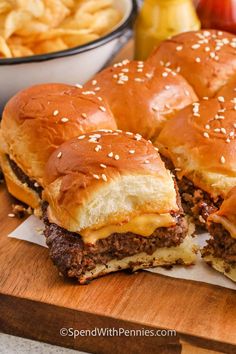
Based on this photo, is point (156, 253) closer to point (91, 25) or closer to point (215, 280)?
point (215, 280)

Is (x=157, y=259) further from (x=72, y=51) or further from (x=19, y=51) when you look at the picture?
(x=19, y=51)

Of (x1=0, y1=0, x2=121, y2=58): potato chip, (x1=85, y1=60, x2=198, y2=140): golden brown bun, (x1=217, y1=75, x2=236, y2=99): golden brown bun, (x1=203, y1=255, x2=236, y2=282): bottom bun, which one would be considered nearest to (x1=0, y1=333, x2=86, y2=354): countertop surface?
(x1=203, y1=255, x2=236, y2=282): bottom bun

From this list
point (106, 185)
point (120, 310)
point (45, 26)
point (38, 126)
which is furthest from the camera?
point (45, 26)

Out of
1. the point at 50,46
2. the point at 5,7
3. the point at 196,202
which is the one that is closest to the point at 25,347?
the point at 196,202

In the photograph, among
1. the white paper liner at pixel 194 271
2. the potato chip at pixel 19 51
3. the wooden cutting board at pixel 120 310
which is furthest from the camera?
the potato chip at pixel 19 51

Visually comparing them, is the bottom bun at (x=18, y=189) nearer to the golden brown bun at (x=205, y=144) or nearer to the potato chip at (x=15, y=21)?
the golden brown bun at (x=205, y=144)

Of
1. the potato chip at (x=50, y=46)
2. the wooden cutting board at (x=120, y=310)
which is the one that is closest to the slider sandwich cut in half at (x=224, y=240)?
the wooden cutting board at (x=120, y=310)
